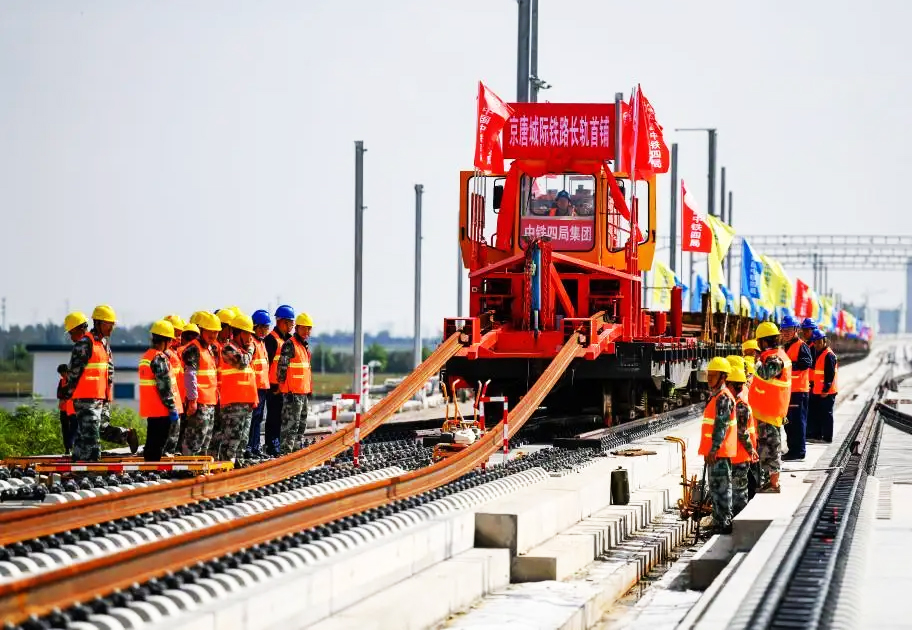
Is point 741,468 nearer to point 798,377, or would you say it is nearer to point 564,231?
point 798,377

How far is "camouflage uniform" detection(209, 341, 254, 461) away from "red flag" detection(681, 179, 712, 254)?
23096mm

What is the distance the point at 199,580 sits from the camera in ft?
28.3

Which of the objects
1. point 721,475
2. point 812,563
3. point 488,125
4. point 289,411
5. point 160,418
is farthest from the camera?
point 488,125

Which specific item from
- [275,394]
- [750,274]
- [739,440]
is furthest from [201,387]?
[750,274]

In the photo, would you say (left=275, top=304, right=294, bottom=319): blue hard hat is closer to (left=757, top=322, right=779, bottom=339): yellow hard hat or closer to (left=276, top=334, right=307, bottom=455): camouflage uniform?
(left=276, top=334, right=307, bottom=455): camouflage uniform

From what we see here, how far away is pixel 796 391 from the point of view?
20.0 m

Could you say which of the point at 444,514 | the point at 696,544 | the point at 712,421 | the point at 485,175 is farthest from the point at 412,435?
the point at 444,514

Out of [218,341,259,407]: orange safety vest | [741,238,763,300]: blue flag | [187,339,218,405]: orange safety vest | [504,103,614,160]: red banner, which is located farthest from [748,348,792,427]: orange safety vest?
[741,238,763,300]: blue flag

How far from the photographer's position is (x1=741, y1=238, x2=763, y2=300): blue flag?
44.9 m

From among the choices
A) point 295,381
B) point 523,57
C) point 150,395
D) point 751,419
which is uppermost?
point 523,57

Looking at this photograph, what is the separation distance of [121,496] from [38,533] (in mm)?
1175

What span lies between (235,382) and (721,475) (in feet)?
16.8

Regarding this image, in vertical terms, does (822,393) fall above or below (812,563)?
above

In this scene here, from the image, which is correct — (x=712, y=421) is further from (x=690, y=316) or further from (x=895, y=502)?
(x=690, y=316)
